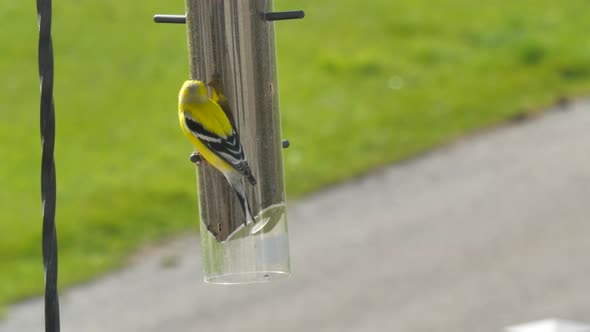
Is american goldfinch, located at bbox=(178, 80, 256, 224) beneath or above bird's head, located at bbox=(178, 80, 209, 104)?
beneath

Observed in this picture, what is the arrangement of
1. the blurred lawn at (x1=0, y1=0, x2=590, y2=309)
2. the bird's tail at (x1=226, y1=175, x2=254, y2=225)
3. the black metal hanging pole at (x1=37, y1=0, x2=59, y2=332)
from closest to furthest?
the black metal hanging pole at (x1=37, y1=0, x2=59, y2=332), the bird's tail at (x1=226, y1=175, x2=254, y2=225), the blurred lawn at (x1=0, y1=0, x2=590, y2=309)

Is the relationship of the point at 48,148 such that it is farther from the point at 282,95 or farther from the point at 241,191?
the point at 282,95

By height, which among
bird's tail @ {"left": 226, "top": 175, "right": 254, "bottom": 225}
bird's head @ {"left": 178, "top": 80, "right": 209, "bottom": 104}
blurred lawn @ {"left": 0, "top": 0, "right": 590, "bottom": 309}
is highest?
blurred lawn @ {"left": 0, "top": 0, "right": 590, "bottom": 309}

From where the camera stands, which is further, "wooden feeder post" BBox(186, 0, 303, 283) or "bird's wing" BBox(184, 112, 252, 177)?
"wooden feeder post" BBox(186, 0, 303, 283)

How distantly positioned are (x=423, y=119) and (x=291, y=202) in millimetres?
2480

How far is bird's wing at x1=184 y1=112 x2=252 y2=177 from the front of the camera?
4.07 meters

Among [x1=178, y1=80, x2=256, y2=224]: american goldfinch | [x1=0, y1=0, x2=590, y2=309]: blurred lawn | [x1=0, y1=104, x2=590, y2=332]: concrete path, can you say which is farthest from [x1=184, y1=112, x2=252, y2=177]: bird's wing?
[x1=0, y1=0, x2=590, y2=309]: blurred lawn

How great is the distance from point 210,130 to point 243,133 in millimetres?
262

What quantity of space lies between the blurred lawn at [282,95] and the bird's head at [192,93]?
8521 millimetres

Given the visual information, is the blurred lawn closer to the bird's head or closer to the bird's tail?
the bird's tail

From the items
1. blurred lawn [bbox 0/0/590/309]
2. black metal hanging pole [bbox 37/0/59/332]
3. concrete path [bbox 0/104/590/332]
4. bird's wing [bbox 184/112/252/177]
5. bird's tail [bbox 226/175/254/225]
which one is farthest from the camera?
blurred lawn [bbox 0/0/590/309]

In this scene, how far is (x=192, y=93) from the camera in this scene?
4.13 metres

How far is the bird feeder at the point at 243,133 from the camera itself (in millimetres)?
4297

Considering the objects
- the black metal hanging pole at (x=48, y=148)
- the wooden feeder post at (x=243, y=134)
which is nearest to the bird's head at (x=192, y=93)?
the wooden feeder post at (x=243, y=134)
